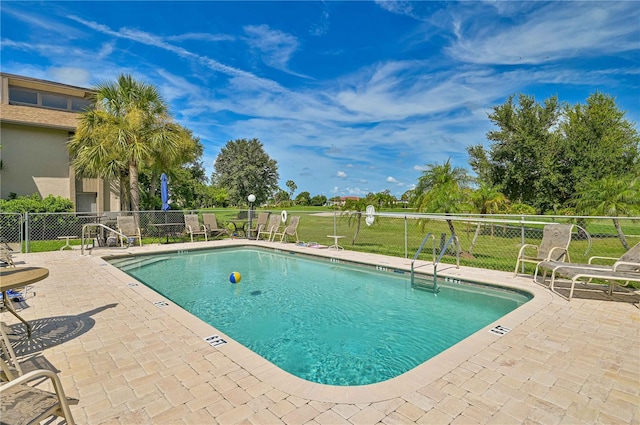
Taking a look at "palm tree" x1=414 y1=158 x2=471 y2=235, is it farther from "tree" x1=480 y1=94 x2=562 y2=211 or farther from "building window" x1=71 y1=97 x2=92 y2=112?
"building window" x1=71 y1=97 x2=92 y2=112

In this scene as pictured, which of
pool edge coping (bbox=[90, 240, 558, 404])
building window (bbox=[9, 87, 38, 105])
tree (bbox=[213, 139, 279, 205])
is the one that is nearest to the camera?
pool edge coping (bbox=[90, 240, 558, 404])

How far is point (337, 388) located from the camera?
2.71 metres

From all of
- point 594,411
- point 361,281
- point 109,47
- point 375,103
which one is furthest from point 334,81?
point 594,411

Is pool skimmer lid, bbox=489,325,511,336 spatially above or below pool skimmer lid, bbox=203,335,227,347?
above

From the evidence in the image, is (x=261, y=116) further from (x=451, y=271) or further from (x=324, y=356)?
(x=324, y=356)

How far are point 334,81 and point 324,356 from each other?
21.7 meters

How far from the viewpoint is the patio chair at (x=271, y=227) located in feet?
42.2

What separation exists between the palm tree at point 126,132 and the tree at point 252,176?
24291 millimetres

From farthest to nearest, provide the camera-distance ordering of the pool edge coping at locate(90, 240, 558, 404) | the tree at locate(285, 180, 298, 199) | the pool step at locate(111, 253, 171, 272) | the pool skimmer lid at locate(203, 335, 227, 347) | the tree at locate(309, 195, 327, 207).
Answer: the tree at locate(285, 180, 298, 199), the tree at locate(309, 195, 327, 207), the pool step at locate(111, 253, 171, 272), the pool skimmer lid at locate(203, 335, 227, 347), the pool edge coping at locate(90, 240, 558, 404)

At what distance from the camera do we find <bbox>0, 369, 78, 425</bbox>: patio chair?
1509mm

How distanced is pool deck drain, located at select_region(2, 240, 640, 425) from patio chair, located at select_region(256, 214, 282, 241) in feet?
27.0

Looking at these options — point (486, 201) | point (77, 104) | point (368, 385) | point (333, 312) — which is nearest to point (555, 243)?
point (333, 312)

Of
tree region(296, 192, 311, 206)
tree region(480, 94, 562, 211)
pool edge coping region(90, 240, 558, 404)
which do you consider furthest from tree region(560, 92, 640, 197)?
tree region(296, 192, 311, 206)

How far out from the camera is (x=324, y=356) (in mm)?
3939
